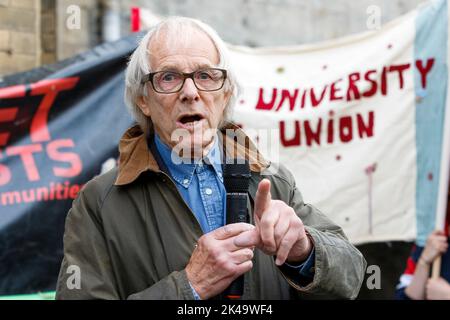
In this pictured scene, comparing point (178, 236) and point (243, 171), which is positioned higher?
point (243, 171)

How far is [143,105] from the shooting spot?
2496 millimetres

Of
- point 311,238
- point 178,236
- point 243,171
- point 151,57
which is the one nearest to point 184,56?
point 151,57

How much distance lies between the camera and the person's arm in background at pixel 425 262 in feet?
12.9

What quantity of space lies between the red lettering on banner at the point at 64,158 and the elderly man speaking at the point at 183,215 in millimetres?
1810

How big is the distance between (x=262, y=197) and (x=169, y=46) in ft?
2.26

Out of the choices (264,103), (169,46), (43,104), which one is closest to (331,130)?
(264,103)

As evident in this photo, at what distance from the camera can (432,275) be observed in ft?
12.9

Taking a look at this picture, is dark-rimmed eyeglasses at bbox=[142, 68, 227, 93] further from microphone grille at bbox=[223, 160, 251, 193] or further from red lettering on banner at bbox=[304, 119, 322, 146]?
red lettering on banner at bbox=[304, 119, 322, 146]

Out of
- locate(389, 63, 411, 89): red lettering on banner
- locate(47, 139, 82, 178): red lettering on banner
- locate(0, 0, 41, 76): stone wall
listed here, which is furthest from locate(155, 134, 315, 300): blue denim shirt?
locate(0, 0, 41, 76): stone wall

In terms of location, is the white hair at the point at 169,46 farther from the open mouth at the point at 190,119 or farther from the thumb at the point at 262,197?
the thumb at the point at 262,197

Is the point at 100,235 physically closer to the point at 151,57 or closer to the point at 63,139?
the point at 151,57

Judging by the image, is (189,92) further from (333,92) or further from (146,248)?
(333,92)

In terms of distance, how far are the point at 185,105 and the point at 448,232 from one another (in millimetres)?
2302

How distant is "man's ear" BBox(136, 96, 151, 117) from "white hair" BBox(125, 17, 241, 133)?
0.04ft
